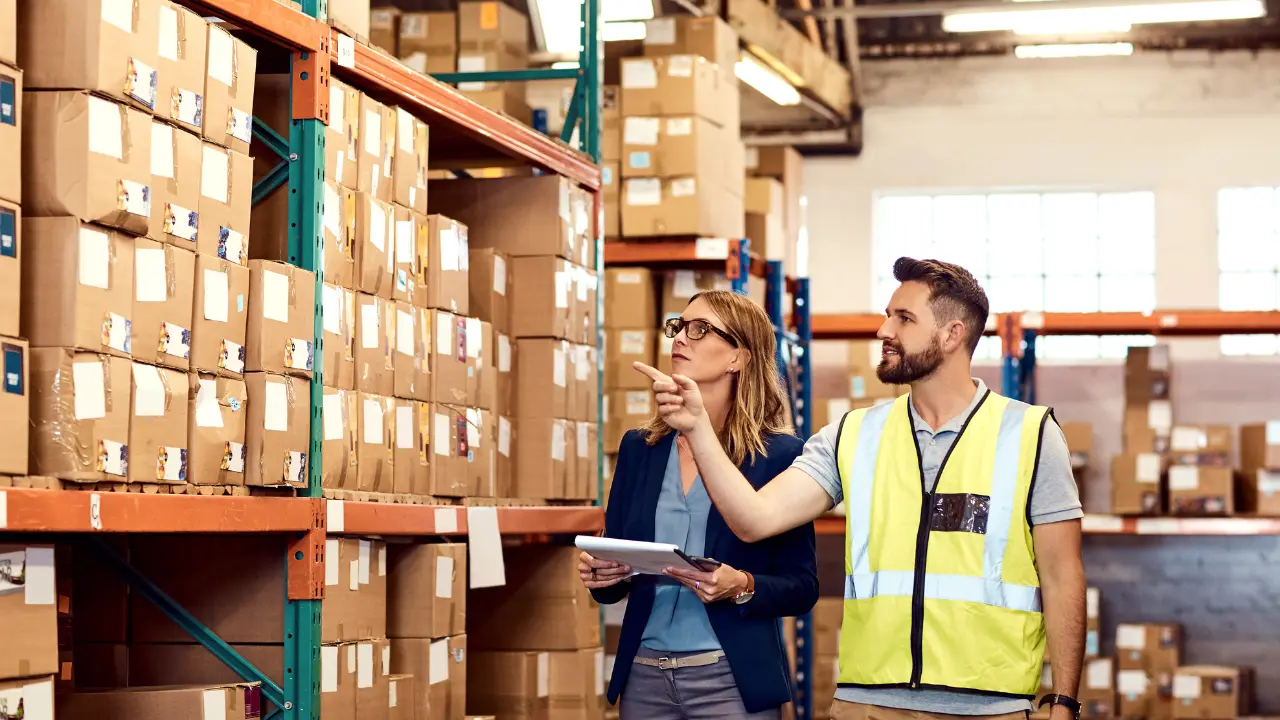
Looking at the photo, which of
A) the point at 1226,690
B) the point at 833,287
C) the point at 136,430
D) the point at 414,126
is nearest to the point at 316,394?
the point at 136,430

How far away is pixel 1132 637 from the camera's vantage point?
1104 centimetres

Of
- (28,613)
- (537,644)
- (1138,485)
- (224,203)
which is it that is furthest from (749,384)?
(1138,485)

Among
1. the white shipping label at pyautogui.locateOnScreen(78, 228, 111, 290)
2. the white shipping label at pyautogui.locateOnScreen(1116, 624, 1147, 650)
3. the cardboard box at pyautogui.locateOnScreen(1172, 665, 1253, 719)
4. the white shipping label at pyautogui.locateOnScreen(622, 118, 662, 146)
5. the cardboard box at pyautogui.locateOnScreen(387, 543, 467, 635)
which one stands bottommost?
the cardboard box at pyautogui.locateOnScreen(1172, 665, 1253, 719)

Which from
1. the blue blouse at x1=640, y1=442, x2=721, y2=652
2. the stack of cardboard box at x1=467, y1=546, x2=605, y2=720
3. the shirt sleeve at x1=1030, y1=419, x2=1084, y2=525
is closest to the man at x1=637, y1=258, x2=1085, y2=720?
the shirt sleeve at x1=1030, y1=419, x2=1084, y2=525

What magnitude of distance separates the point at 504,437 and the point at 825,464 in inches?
99.4

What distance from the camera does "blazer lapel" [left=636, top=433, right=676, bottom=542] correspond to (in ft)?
12.2

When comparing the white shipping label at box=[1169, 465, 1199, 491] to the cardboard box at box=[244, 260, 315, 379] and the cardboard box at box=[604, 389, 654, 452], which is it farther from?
the cardboard box at box=[244, 260, 315, 379]

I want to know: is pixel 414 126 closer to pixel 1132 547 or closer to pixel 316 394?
pixel 316 394

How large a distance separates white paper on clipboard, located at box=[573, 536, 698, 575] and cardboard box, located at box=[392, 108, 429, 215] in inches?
78.6

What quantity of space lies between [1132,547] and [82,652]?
10.1 m

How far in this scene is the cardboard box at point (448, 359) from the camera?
5238mm

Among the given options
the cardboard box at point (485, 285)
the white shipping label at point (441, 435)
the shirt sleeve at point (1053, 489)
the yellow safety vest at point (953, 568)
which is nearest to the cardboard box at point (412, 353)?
the white shipping label at point (441, 435)

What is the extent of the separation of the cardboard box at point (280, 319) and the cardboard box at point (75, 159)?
0.61 meters

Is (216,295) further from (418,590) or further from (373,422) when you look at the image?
(418,590)
